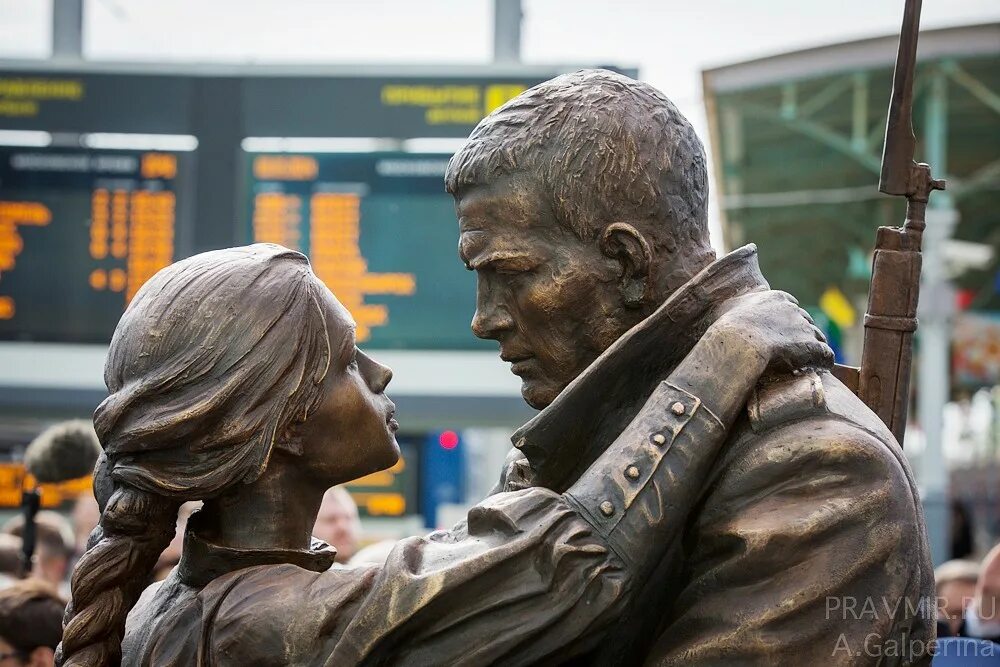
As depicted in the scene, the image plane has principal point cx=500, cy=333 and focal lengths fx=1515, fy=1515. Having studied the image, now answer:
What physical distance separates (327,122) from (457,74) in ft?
2.42

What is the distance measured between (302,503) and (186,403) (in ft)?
0.93

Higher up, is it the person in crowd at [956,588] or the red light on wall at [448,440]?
the red light on wall at [448,440]

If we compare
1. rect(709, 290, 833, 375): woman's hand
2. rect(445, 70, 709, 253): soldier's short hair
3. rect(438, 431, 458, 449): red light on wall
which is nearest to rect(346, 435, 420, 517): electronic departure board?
rect(438, 431, 458, 449): red light on wall

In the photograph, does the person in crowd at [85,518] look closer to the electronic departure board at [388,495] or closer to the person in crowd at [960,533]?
the electronic departure board at [388,495]

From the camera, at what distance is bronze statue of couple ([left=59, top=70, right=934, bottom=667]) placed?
83.8 inches

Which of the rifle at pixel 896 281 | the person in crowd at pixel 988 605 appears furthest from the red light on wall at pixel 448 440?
the rifle at pixel 896 281

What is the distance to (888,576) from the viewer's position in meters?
2.14

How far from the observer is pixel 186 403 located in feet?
7.39

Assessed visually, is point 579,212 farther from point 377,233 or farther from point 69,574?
point 377,233

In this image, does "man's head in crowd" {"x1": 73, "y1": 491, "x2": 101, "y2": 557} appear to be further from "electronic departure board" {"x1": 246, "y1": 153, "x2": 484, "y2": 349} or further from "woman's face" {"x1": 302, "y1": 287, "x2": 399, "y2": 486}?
"woman's face" {"x1": 302, "y1": 287, "x2": 399, "y2": 486}

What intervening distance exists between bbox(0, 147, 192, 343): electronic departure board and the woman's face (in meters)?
5.94

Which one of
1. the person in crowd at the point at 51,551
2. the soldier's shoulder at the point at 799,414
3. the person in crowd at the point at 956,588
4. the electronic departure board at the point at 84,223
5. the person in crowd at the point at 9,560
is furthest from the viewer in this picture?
the electronic departure board at the point at 84,223

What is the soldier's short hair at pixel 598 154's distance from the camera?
235 cm

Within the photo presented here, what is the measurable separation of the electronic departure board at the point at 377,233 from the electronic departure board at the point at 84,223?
21.1 inches
